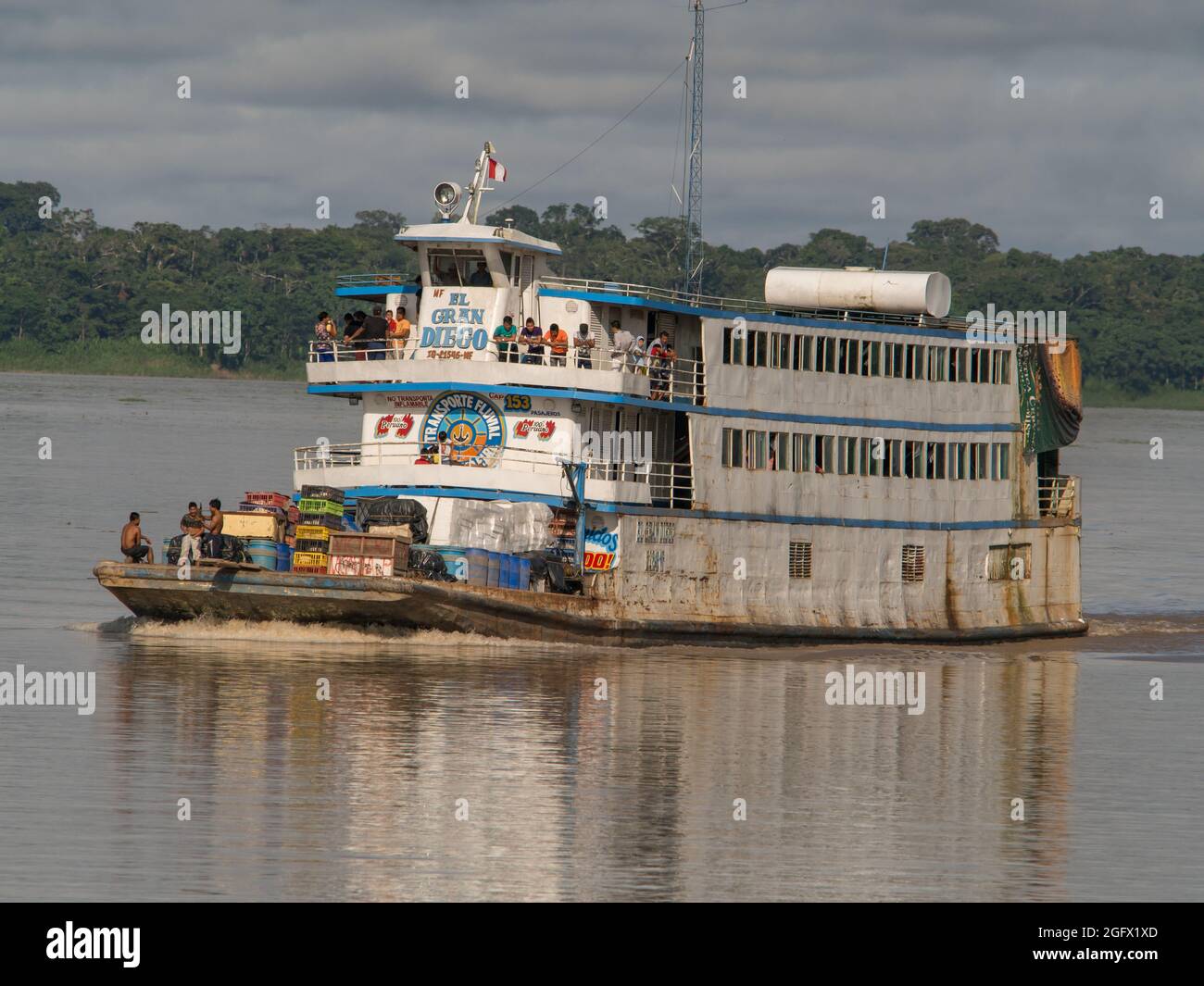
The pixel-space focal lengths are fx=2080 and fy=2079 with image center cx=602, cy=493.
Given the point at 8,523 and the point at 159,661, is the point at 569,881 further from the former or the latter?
the point at 8,523

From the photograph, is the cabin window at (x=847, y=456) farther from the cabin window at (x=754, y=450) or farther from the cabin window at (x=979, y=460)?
the cabin window at (x=979, y=460)

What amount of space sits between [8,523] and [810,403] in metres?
27.8

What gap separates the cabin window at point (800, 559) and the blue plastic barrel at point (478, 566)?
763cm

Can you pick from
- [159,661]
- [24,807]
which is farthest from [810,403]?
[24,807]

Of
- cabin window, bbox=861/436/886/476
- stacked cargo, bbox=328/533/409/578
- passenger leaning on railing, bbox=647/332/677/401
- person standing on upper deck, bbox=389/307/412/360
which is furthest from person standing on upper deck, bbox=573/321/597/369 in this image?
cabin window, bbox=861/436/886/476

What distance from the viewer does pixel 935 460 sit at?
45.9 metres

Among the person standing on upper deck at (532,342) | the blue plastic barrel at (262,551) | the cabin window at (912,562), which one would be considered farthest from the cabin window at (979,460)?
the blue plastic barrel at (262,551)

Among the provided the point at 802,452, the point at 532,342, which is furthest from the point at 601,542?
the point at 802,452

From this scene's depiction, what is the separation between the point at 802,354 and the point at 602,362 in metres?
4.60

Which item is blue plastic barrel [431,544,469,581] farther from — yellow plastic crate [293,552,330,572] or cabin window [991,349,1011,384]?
cabin window [991,349,1011,384]

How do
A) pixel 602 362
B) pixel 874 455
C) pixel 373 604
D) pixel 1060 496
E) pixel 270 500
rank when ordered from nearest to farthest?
1. pixel 373 604
2. pixel 270 500
3. pixel 602 362
4. pixel 874 455
5. pixel 1060 496

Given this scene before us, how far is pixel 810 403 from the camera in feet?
143

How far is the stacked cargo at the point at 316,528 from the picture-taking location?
37.2 meters

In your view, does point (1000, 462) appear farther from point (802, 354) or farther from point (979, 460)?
point (802, 354)
